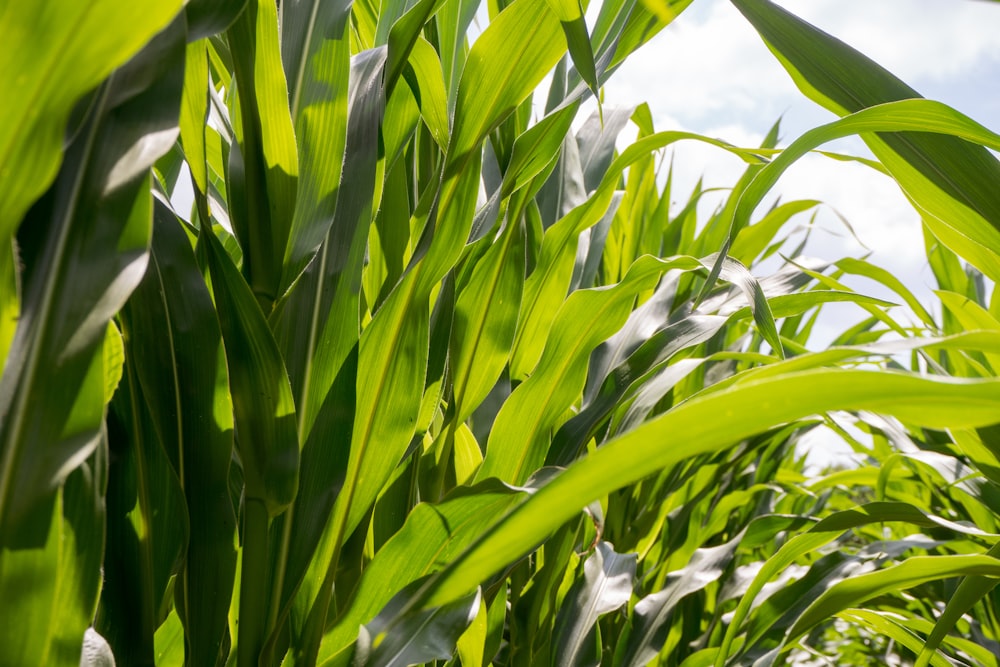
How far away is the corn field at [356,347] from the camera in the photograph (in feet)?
0.72

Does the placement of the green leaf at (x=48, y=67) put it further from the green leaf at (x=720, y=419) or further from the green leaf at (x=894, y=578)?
the green leaf at (x=894, y=578)

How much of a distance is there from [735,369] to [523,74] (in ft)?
2.42

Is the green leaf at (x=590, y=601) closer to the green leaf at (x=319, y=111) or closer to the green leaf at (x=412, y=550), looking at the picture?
the green leaf at (x=412, y=550)

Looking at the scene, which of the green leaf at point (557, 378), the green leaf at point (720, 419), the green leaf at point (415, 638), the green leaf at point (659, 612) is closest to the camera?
the green leaf at point (720, 419)

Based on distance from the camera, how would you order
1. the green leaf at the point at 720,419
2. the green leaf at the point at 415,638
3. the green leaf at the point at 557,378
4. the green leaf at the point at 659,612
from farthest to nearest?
the green leaf at the point at 659,612 < the green leaf at the point at 557,378 < the green leaf at the point at 415,638 < the green leaf at the point at 720,419

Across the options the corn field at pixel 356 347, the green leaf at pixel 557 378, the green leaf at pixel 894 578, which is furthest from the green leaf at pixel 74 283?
the green leaf at pixel 894 578

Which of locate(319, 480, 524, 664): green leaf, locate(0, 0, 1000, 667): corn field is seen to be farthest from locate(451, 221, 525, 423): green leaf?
locate(319, 480, 524, 664): green leaf

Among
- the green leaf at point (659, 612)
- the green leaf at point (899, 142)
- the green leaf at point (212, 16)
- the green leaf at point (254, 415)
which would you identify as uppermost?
the green leaf at point (899, 142)

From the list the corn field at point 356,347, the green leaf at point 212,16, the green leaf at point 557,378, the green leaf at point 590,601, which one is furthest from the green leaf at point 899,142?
the green leaf at point 590,601

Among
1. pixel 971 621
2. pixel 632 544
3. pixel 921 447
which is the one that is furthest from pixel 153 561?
pixel 971 621

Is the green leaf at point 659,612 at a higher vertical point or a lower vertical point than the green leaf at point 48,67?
lower

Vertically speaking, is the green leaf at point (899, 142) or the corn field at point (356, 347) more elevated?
the green leaf at point (899, 142)

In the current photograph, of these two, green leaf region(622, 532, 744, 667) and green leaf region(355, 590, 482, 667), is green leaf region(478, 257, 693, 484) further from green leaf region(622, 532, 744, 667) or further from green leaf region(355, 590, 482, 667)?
green leaf region(622, 532, 744, 667)

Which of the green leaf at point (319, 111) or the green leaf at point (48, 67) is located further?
the green leaf at point (319, 111)
